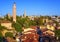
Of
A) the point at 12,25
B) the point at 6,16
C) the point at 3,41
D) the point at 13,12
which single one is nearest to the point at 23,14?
the point at 6,16

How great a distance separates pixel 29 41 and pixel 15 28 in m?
6.18

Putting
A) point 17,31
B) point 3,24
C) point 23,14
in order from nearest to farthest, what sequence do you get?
point 17,31
point 3,24
point 23,14

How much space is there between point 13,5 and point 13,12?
59 centimetres

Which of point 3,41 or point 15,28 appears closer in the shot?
point 3,41

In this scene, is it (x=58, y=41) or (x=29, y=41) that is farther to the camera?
(x=58, y=41)

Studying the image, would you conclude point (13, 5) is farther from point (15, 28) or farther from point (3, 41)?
point (3, 41)

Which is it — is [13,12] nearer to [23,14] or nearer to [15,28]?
[15,28]

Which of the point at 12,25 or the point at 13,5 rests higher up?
the point at 13,5

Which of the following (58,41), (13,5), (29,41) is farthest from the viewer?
(13,5)

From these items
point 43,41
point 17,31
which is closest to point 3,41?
point 43,41

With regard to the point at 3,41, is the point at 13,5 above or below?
above

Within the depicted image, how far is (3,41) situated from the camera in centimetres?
995

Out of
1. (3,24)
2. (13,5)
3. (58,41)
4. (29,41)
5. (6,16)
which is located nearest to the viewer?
(29,41)

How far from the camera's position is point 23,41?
9.39 m
